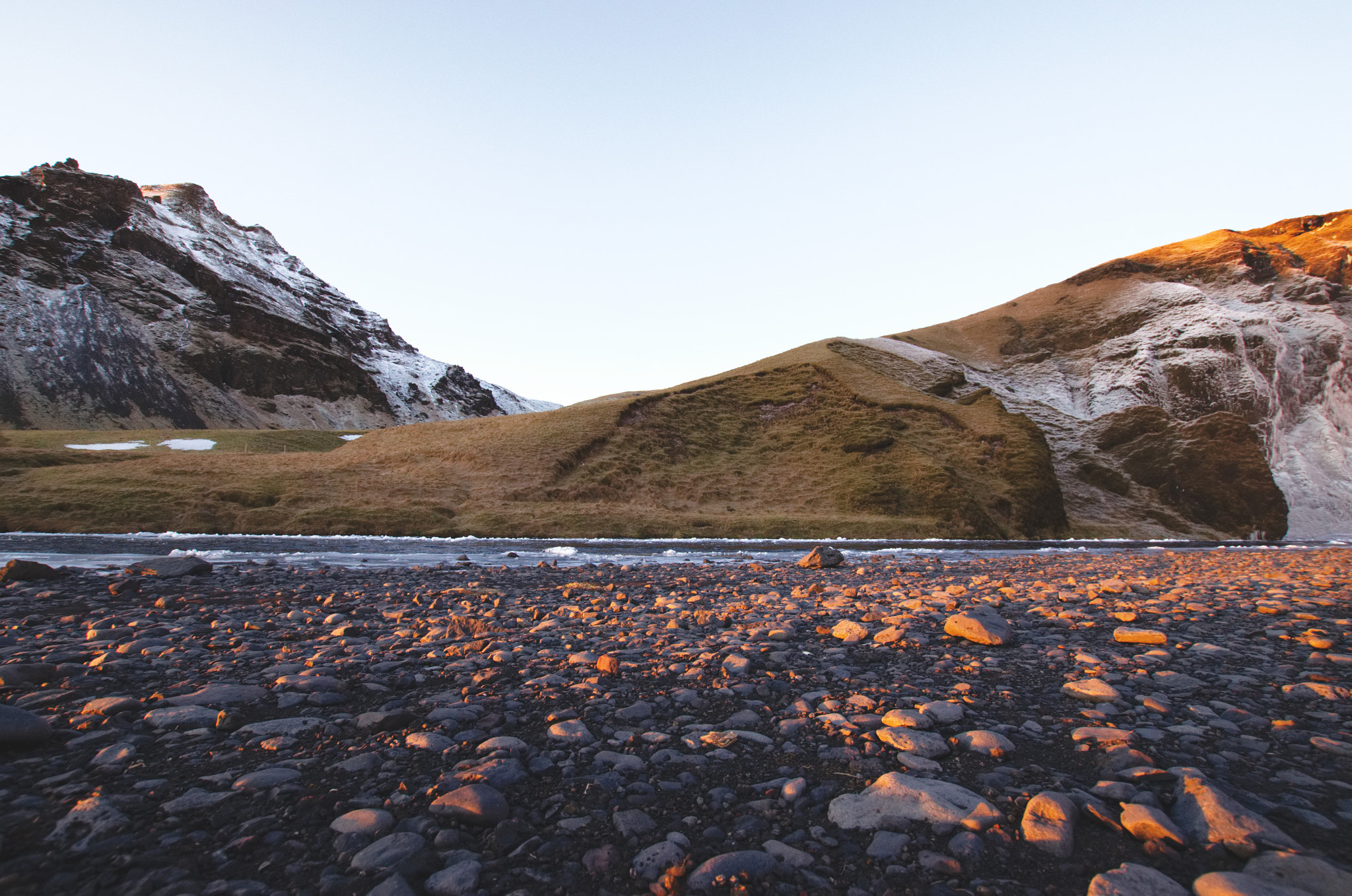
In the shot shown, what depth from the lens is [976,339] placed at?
116500mm

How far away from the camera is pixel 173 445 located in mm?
75500

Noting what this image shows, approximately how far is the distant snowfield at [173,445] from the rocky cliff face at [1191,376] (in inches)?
3724

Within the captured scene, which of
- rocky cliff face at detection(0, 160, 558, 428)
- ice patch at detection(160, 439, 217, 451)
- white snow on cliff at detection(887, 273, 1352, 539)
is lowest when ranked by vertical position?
white snow on cliff at detection(887, 273, 1352, 539)

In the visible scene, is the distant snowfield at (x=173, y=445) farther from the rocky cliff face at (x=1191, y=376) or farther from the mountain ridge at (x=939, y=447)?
the rocky cliff face at (x=1191, y=376)

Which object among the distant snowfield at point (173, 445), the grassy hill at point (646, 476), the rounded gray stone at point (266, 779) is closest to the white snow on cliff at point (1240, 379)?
the grassy hill at point (646, 476)

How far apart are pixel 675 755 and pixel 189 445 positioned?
95.7 metres

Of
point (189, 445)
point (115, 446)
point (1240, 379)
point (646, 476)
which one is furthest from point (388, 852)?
point (1240, 379)

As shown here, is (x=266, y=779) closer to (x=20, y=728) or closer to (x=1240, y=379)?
(x=20, y=728)

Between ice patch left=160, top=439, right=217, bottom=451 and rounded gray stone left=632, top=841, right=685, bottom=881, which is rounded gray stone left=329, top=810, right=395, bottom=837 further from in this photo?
ice patch left=160, top=439, right=217, bottom=451

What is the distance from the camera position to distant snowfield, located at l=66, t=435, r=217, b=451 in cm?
6844

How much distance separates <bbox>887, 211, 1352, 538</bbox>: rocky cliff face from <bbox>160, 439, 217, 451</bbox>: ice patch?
9435 cm

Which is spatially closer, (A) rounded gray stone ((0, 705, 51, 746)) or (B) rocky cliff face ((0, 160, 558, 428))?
(A) rounded gray stone ((0, 705, 51, 746))

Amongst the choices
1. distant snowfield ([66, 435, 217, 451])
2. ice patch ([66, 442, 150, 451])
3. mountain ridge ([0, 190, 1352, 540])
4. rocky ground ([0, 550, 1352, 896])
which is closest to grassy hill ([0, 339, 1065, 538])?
mountain ridge ([0, 190, 1352, 540])

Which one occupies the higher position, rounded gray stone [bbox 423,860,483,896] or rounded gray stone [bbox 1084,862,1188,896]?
rounded gray stone [bbox 423,860,483,896]
